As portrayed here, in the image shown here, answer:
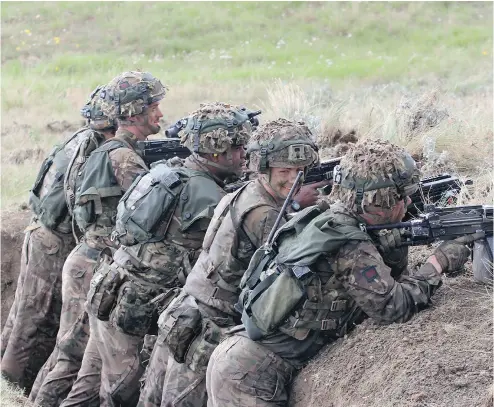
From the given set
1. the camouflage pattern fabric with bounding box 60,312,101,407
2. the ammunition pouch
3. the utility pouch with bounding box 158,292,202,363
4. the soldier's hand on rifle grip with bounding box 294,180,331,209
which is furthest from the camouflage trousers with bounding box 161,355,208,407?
the camouflage pattern fabric with bounding box 60,312,101,407

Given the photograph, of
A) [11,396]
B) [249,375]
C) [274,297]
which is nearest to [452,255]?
[274,297]

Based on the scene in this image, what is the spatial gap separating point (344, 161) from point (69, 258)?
3.53m

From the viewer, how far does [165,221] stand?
6.35 m

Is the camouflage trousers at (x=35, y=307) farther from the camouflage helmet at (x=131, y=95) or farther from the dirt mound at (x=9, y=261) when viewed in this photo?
the camouflage helmet at (x=131, y=95)

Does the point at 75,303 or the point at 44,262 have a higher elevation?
the point at 44,262

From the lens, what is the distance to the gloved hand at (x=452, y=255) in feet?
16.5

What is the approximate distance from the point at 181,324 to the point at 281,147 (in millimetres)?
1271

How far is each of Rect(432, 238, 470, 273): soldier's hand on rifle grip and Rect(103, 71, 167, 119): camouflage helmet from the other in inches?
123

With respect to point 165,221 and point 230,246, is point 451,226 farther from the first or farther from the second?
point 165,221

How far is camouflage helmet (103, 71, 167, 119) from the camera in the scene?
24.0 feet

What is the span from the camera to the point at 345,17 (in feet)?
76.8

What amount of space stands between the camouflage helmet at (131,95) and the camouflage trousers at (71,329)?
1184mm

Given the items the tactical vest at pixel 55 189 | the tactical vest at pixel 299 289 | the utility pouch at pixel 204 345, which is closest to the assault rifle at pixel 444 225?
the tactical vest at pixel 299 289

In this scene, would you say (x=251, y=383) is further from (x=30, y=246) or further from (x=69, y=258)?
(x=30, y=246)
